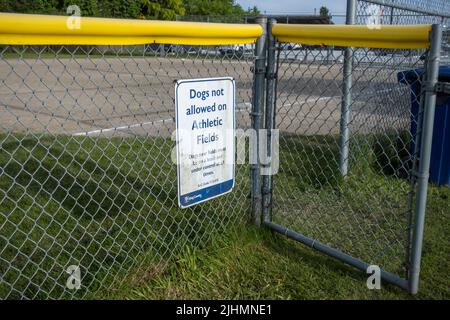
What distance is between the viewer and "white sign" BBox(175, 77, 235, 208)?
2799mm

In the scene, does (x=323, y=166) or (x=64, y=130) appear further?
(x=64, y=130)

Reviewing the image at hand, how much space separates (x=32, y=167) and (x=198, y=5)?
2072 inches

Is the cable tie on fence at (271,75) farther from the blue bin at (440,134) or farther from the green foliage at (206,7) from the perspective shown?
the green foliage at (206,7)

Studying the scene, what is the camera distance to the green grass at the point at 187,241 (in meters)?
2.92

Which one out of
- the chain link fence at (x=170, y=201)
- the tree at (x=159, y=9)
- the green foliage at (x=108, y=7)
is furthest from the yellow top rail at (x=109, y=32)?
the tree at (x=159, y=9)

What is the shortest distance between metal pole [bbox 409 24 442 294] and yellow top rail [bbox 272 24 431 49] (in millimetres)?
53

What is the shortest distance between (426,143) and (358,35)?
2.39 ft

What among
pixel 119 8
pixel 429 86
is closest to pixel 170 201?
pixel 429 86

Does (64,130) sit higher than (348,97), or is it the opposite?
(348,97)

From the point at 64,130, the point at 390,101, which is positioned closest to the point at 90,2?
the point at 64,130

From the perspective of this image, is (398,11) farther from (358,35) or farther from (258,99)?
(358,35)

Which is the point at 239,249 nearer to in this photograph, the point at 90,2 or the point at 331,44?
the point at 331,44

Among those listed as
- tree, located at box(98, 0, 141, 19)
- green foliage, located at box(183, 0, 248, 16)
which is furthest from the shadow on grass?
green foliage, located at box(183, 0, 248, 16)
